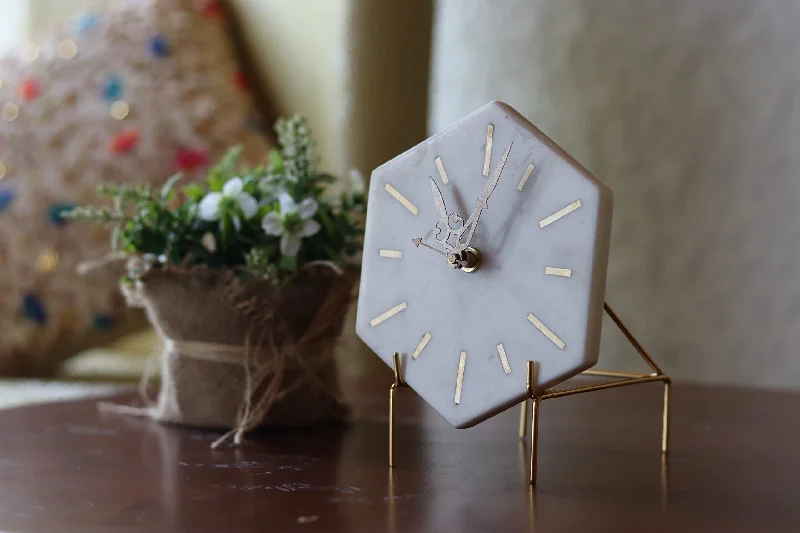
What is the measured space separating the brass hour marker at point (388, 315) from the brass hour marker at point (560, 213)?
0.42 ft

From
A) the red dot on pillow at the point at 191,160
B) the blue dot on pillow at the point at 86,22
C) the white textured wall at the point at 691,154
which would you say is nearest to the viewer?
the white textured wall at the point at 691,154

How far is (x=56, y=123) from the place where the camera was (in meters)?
1.42

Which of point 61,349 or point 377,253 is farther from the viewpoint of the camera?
point 61,349

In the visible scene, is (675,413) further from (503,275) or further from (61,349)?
(61,349)

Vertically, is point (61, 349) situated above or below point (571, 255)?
below

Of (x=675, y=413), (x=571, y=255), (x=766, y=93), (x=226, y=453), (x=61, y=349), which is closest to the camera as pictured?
(x=571, y=255)

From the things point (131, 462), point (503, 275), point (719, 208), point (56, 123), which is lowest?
point (131, 462)

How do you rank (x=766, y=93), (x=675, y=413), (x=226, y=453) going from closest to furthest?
(x=226, y=453)
(x=675, y=413)
(x=766, y=93)

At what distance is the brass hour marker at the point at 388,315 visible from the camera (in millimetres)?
671

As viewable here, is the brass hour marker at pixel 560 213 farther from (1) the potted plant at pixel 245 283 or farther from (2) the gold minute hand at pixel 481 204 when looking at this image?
(1) the potted plant at pixel 245 283

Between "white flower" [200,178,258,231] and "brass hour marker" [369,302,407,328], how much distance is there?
19 centimetres

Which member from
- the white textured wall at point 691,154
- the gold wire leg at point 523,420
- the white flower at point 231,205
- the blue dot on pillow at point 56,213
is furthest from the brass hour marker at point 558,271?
the blue dot on pillow at point 56,213

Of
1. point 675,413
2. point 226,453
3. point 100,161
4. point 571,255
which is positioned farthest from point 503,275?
point 100,161

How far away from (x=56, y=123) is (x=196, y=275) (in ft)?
2.47
